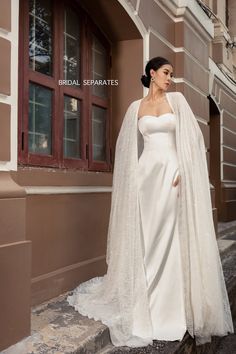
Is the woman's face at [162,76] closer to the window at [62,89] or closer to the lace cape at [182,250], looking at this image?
the lace cape at [182,250]

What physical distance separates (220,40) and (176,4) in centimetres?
467

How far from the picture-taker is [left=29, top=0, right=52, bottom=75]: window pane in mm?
4055

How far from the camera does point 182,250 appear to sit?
11.7 ft

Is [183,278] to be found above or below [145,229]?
below

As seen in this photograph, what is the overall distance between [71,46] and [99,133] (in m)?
0.99

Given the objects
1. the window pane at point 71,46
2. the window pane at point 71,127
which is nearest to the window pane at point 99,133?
the window pane at point 71,127

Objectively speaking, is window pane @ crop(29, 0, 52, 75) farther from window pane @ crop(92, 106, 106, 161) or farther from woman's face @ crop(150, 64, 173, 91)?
woman's face @ crop(150, 64, 173, 91)

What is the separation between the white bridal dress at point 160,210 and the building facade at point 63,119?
85 cm

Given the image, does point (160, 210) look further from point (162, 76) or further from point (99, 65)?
point (99, 65)

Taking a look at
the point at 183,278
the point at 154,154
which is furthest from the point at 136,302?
the point at 154,154

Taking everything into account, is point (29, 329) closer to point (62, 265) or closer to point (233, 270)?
point (62, 265)

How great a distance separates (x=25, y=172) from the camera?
3.64 metres

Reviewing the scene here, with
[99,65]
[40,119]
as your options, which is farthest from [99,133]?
[40,119]

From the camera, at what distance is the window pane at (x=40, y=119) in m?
4.03
